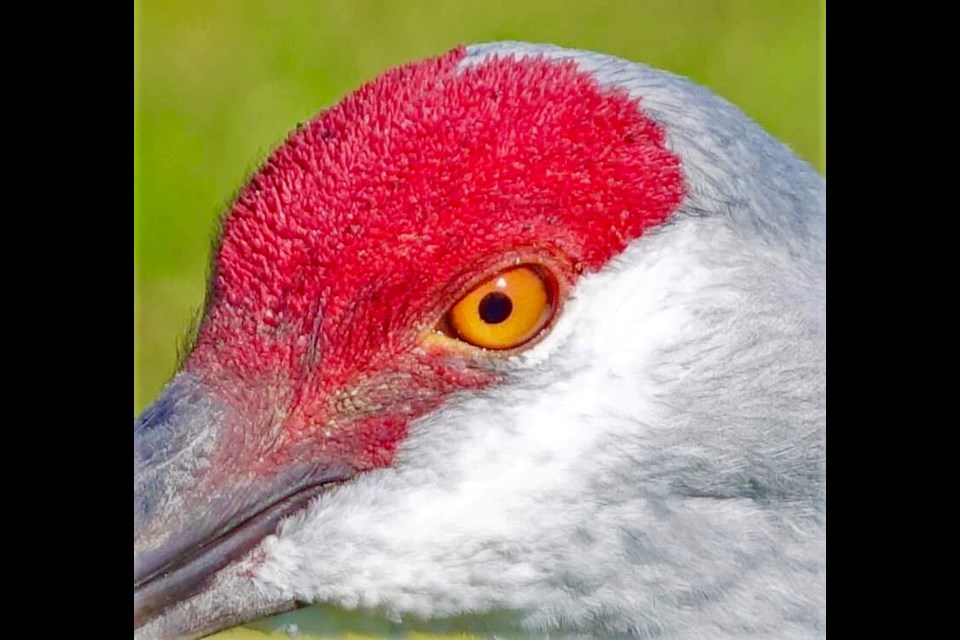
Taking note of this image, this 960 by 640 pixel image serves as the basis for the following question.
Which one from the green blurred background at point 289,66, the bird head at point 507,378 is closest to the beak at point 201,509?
the bird head at point 507,378

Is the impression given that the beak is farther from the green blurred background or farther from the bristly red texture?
the green blurred background

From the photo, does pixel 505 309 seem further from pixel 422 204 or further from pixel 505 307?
pixel 422 204

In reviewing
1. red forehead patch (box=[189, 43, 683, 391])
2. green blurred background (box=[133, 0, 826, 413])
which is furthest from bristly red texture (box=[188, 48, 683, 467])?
green blurred background (box=[133, 0, 826, 413])

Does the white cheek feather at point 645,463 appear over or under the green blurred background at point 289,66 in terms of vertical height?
under

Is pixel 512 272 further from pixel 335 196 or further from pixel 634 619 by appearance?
pixel 634 619

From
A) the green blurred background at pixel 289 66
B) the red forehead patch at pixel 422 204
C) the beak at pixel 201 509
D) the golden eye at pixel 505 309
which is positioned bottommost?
the beak at pixel 201 509

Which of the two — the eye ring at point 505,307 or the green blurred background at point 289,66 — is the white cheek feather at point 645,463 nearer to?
the eye ring at point 505,307

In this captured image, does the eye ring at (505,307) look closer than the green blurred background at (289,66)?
Yes
